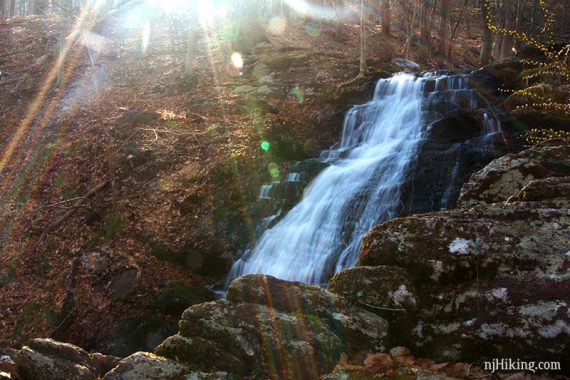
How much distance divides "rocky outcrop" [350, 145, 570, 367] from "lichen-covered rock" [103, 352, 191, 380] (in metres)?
1.85

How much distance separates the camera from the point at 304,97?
50.1ft

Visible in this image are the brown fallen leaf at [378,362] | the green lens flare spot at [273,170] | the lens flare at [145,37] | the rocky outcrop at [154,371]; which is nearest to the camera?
the brown fallen leaf at [378,362]

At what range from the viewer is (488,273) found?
4.36m

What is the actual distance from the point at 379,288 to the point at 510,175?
3.13m

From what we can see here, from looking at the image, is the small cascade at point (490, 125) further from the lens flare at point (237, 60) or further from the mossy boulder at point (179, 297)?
the lens flare at point (237, 60)

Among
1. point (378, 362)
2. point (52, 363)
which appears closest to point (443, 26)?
point (378, 362)

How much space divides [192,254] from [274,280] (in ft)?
17.8

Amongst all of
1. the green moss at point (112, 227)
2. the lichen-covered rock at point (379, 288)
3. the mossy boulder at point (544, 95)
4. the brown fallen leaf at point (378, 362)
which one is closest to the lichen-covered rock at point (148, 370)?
the brown fallen leaf at point (378, 362)

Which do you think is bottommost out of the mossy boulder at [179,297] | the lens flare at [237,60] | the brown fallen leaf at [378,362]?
the mossy boulder at [179,297]

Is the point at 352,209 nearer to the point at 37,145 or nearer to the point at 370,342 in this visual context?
the point at 370,342

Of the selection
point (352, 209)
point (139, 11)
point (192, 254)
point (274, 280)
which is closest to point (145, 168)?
point (192, 254)

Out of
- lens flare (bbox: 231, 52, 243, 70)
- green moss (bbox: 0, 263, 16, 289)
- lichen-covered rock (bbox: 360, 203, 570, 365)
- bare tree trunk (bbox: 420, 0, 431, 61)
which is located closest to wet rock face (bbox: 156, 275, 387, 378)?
lichen-covered rock (bbox: 360, 203, 570, 365)

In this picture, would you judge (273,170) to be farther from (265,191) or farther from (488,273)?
(488,273)

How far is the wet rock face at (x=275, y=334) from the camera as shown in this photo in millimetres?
→ 4027
